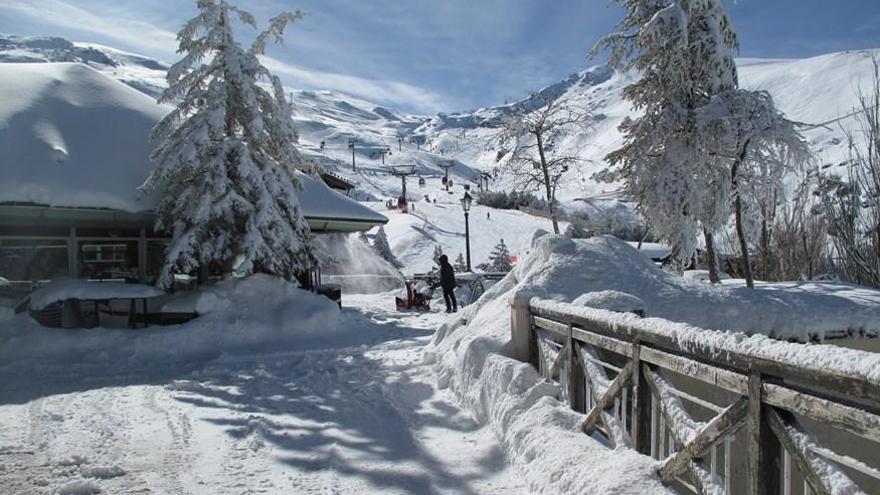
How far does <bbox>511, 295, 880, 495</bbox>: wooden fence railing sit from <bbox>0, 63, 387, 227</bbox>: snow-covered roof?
10826mm

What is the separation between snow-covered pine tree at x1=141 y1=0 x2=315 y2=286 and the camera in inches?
490

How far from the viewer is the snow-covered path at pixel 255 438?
14.9 feet

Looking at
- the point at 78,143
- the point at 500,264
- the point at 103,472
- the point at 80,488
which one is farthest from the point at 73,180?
the point at 500,264

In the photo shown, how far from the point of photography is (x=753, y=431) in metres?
2.76

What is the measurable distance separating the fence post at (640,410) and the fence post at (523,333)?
2.21 meters

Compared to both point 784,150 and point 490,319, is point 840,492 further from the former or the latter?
point 784,150

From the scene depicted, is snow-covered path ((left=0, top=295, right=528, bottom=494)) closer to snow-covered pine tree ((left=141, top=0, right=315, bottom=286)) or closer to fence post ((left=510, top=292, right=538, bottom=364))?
fence post ((left=510, top=292, right=538, bottom=364))

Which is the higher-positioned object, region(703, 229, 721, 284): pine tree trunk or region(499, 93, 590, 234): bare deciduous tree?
region(499, 93, 590, 234): bare deciduous tree

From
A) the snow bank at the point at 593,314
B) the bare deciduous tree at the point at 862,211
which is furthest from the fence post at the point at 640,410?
the bare deciduous tree at the point at 862,211

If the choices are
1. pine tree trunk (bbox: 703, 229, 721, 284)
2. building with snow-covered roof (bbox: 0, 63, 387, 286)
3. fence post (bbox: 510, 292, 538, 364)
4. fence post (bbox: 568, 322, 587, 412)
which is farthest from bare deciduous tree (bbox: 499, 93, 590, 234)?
fence post (bbox: 568, 322, 587, 412)

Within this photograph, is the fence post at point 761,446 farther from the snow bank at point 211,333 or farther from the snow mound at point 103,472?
the snow bank at point 211,333

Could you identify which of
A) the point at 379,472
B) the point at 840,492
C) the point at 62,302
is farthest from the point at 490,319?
the point at 62,302

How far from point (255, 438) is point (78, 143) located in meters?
11.1

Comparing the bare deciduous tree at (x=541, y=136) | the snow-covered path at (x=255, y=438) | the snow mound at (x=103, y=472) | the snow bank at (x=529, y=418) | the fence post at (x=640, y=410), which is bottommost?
the snow-covered path at (x=255, y=438)
